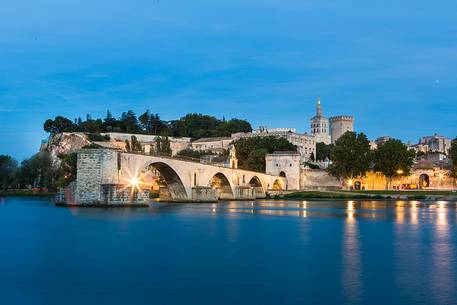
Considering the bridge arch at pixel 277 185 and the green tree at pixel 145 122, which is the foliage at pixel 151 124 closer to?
the green tree at pixel 145 122

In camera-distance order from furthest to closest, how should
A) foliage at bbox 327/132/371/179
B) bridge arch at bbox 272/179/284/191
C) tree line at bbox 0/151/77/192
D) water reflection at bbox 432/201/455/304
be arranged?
1. bridge arch at bbox 272/179/284/191
2. foliage at bbox 327/132/371/179
3. tree line at bbox 0/151/77/192
4. water reflection at bbox 432/201/455/304

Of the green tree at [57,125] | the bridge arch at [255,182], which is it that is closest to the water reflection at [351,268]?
the bridge arch at [255,182]

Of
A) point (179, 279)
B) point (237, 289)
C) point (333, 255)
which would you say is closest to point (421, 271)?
point (333, 255)

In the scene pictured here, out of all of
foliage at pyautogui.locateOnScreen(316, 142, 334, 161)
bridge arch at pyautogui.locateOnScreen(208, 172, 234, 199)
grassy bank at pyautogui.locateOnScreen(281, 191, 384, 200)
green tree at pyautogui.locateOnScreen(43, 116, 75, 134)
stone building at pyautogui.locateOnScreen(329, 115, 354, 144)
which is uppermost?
stone building at pyautogui.locateOnScreen(329, 115, 354, 144)

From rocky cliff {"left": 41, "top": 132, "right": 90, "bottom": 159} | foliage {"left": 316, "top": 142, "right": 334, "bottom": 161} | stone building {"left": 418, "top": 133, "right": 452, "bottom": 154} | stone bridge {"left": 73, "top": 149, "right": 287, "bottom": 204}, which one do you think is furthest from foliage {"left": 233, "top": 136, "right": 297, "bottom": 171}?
stone building {"left": 418, "top": 133, "right": 452, "bottom": 154}

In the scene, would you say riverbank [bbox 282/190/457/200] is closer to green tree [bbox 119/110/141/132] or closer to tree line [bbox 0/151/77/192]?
tree line [bbox 0/151/77/192]

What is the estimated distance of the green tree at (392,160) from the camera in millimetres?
78312

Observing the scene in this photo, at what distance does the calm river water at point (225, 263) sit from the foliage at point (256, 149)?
56103mm

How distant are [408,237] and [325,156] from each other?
100062mm

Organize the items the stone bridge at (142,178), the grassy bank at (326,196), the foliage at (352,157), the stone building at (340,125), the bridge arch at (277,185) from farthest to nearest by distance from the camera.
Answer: the stone building at (340,125)
the bridge arch at (277,185)
the foliage at (352,157)
the grassy bank at (326,196)
the stone bridge at (142,178)

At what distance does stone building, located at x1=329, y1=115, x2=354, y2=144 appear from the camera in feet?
500

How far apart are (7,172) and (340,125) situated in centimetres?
9459

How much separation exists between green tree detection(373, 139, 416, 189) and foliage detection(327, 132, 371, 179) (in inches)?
56.8

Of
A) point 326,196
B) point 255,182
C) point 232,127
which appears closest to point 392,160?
point 326,196
